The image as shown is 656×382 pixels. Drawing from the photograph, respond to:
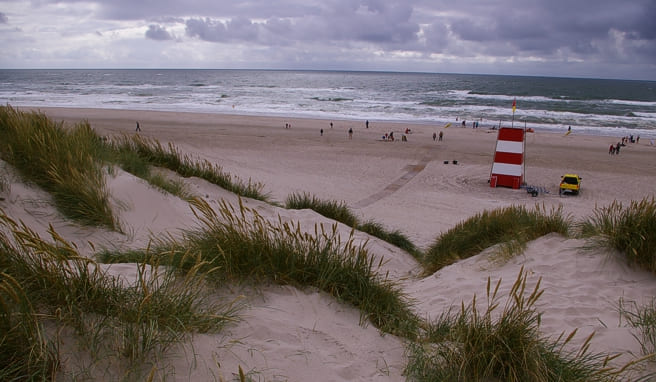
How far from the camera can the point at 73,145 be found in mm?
5418

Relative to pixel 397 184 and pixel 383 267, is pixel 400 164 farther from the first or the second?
pixel 383 267

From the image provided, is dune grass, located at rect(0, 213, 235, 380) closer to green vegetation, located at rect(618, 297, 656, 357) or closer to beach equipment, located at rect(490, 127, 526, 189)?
green vegetation, located at rect(618, 297, 656, 357)

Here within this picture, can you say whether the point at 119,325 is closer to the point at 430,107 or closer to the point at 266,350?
the point at 266,350

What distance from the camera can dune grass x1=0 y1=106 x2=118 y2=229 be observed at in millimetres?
4605

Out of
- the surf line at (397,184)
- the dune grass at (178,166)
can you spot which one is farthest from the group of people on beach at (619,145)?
the dune grass at (178,166)

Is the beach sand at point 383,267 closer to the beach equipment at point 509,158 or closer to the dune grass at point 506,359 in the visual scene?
the dune grass at point 506,359

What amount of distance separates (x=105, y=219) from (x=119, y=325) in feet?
9.71

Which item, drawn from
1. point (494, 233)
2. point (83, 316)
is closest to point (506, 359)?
point (83, 316)

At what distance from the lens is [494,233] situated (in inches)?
231

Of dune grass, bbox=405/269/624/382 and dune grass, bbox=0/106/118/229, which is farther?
dune grass, bbox=0/106/118/229

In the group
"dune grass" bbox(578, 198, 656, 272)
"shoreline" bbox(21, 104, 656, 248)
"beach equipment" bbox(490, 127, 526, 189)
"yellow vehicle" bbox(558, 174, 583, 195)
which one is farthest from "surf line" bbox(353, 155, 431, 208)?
"dune grass" bbox(578, 198, 656, 272)

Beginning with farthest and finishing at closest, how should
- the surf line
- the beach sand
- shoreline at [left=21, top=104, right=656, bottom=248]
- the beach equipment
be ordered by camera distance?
the beach equipment, the surf line, shoreline at [left=21, top=104, right=656, bottom=248], the beach sand

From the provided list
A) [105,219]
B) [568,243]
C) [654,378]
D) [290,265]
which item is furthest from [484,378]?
[105,219]

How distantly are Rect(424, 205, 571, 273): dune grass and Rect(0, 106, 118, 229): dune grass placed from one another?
425 cm
